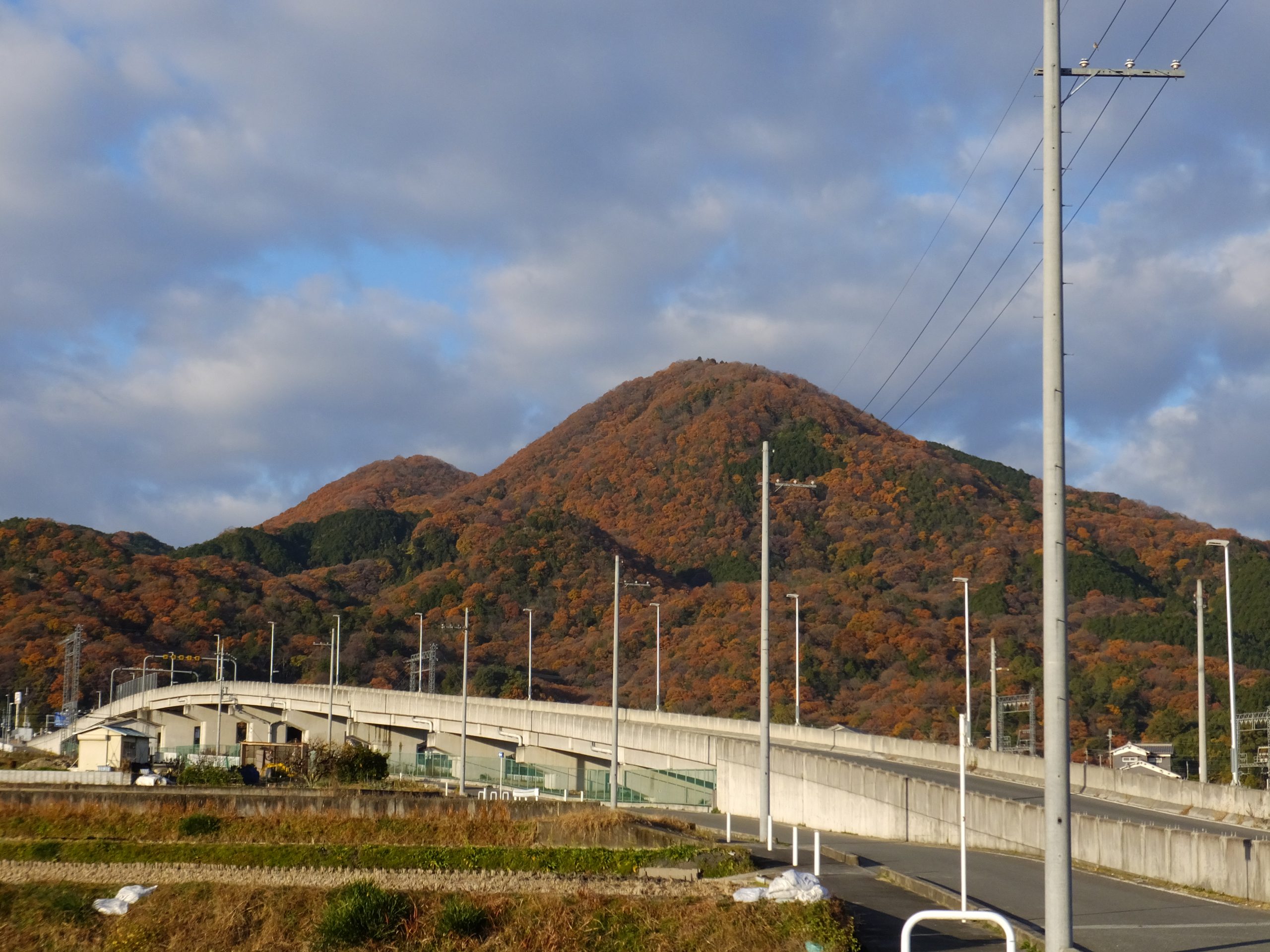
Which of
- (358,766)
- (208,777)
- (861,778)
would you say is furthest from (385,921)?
(358,766)

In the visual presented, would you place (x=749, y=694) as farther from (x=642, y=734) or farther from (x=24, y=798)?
(x=24, y=798)

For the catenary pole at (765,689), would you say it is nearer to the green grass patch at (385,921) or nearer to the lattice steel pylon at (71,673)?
the green grass patch at (385,921)

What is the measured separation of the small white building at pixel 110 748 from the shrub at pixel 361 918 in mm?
36987

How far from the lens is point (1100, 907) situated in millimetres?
19094

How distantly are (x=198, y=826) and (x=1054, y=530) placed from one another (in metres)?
22.6

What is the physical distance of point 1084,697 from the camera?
80.4 metres

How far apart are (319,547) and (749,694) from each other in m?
94.2

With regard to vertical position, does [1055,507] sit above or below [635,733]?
above

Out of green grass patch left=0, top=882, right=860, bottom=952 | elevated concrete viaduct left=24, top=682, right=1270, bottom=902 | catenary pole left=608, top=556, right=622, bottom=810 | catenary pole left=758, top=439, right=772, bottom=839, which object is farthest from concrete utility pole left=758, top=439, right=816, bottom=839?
catenary pole left=608, top=556, right=622, bottom=810

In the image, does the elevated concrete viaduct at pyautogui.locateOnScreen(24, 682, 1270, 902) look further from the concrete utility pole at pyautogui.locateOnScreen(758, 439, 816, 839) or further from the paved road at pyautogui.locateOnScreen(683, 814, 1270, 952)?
the concrete utility pole at pyautogui.locateOnScreen(758, 439, 816, 839)

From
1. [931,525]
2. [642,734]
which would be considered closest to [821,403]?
[931,525]

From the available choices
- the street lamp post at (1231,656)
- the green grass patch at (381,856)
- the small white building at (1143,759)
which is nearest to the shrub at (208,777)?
the green grass patch at (381,856)

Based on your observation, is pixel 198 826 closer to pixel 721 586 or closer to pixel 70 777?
pixel 70 777

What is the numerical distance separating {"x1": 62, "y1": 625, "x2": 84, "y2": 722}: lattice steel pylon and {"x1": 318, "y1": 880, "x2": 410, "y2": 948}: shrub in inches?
3380
